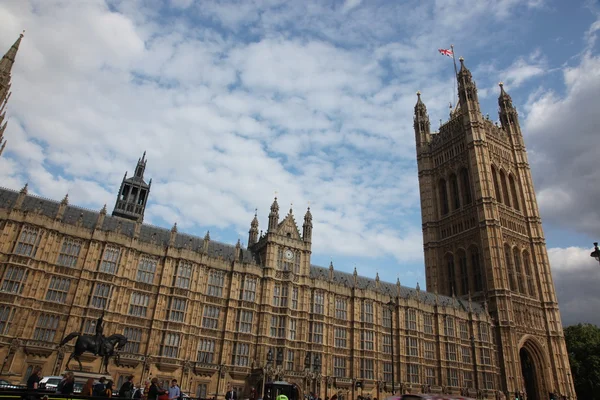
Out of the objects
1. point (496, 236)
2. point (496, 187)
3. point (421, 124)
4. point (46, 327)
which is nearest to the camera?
point (46, 327)

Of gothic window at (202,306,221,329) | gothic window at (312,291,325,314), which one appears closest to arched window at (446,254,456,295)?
gothic window at (312,291,325,314)

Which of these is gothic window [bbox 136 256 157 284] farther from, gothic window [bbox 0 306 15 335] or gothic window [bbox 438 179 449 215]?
gothic window [bbox 438 179 449 215]

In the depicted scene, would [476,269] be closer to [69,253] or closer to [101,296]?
[101,296]

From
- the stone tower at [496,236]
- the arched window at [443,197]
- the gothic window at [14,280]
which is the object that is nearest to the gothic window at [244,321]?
the gothic window at [14,280]

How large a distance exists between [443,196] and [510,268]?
21.3 meters

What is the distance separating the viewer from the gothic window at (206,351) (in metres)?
44.2

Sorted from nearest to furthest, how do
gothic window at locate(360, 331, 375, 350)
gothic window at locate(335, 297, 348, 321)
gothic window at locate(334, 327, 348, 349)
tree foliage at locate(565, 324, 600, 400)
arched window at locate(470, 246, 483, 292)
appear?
gothic window at locate(334, 327, 348, 349) → gothic window at locate(360, 331, 375, 350) → gothic window at locate(335, 297, 348, 321) → tree foliage at locate(565, 324, 600, 400) → arched window at locate(470, 246, 483, 292)

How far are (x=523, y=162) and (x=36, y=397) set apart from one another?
99670mm

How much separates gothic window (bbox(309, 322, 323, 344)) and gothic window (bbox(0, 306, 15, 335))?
31.0 meters

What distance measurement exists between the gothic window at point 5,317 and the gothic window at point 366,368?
39.3 m

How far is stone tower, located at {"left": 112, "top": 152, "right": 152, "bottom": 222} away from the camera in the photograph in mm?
61500

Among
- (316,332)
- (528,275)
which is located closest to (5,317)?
(316,332)

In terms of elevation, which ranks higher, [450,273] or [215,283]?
[450,273]

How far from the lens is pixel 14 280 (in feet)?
123
